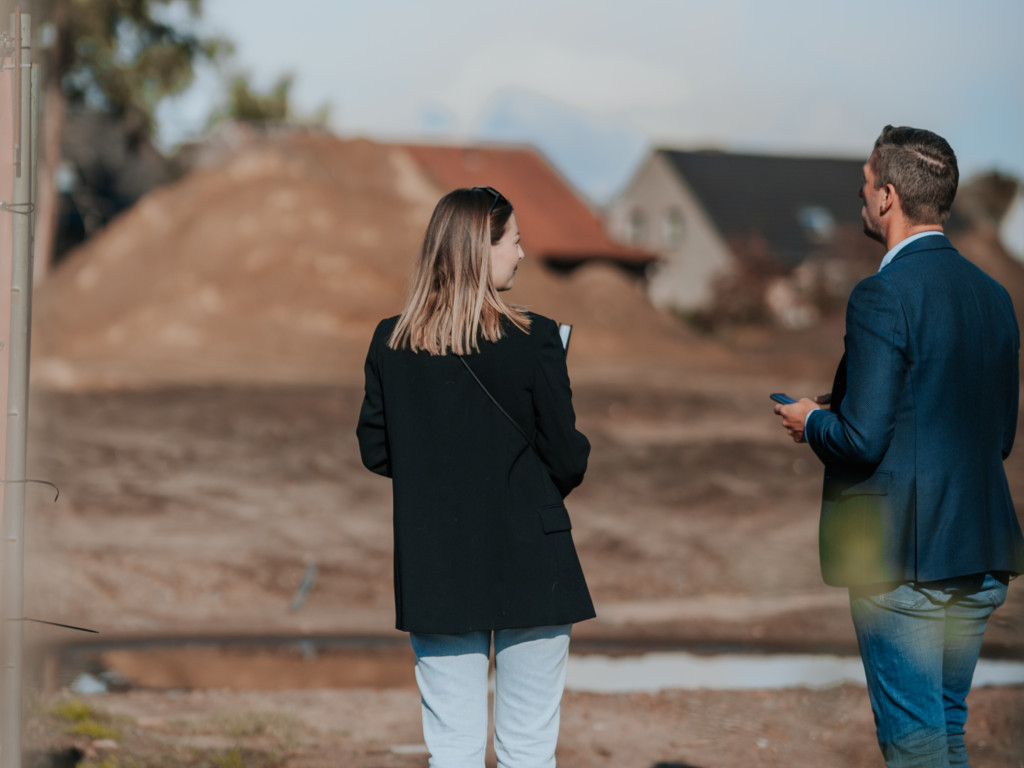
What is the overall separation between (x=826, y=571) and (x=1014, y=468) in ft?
50.4

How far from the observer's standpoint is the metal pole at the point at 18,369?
3.43 m

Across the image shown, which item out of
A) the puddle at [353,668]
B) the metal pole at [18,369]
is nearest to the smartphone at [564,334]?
the metal pole at [18,369]

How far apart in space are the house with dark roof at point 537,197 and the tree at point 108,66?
1082cm

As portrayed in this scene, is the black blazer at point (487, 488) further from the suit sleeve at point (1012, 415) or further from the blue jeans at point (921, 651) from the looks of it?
the suit sleeve at point (1012, 415)

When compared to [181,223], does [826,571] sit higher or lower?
lower

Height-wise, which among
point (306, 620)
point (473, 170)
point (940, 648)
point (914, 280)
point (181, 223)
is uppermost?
point (473, 170)

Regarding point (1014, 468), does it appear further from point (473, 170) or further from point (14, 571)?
point (473, 170)

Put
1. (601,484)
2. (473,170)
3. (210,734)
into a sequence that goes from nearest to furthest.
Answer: (210,734) < (601,484) < (473,170)

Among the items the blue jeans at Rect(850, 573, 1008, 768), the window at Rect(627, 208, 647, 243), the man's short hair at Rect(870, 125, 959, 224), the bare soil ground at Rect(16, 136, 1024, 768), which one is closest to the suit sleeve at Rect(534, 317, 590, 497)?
the blue jeans at Rect(850, 573, 1008, 768)

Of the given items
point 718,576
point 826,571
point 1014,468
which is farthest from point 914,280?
point 1014,468

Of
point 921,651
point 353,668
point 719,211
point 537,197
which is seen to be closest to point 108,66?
point 537,197

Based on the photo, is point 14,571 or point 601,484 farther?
point 601,484

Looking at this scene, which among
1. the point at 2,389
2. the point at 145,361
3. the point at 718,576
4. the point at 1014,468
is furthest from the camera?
the point at 145,361

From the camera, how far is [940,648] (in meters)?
3.05
